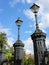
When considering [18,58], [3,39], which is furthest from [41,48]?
[3,39]

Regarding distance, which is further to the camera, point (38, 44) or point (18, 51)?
point (18, 51)

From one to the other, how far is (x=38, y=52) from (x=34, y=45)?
60 cm

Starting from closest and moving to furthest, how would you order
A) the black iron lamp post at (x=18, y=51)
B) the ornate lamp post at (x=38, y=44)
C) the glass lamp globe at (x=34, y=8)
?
the ornate lamp post at (x=38, y=44) < the glass lamp globe at (x=34, y=8) < the black iron lamp post at (x=18, y=51)

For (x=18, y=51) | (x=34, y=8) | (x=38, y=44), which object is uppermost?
(x=34, y=8)

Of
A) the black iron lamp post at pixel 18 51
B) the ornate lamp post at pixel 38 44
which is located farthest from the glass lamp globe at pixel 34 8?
the black iron lamp post at pixel 18 51

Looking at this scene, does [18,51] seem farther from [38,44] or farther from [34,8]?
[34,8]

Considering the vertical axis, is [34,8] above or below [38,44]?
above

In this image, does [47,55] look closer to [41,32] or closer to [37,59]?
[37,59]

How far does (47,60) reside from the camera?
456 inches

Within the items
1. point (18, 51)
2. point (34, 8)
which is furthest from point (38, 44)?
point (18, 51)

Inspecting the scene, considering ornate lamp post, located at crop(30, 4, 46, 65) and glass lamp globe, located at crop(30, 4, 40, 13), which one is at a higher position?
glass lamp globe, located at crop(30, 4, 40, 13)

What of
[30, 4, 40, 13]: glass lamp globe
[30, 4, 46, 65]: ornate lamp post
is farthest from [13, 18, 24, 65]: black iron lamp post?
[30, 4, 46, 65]: ornate lamp post

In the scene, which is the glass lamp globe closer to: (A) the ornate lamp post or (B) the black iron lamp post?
(A) the ornate lamp post

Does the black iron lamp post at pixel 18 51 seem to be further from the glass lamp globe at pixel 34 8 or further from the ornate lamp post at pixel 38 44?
the ornate lamp post at pixel 38 44
